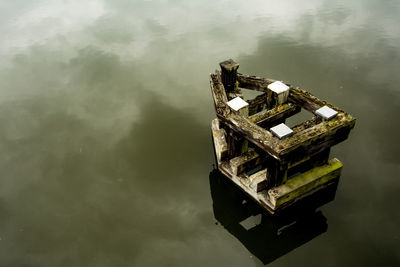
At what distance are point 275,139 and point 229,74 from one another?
2.12 meters

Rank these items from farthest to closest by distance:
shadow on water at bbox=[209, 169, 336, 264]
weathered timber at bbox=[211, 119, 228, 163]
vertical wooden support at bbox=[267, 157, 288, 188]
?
weathered timber at bbox=[211, 119, 228, 163] < shadow on water at bbox=[209, 169, 336, 264] < vertical wooden support at bbox=[267, 157, 288, 188]

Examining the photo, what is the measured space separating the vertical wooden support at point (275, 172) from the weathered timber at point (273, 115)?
97 cm

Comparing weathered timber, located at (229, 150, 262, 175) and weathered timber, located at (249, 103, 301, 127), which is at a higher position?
weathered timber, located at (249, 103, 301, 127)

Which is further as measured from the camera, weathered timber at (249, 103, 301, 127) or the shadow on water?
the shadow on water

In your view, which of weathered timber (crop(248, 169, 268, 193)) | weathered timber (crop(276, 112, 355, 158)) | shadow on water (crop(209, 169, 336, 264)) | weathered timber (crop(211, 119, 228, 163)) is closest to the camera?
weathered timber (crop(276, 112, 355, 158))

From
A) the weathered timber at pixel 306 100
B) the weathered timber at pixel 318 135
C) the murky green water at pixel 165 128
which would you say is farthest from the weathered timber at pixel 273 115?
the murky green water at pixel 165 128

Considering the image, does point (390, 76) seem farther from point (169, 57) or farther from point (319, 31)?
point (169, 57)

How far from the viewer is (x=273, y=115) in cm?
650

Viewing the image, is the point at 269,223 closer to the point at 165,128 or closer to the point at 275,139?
the point at 275,139

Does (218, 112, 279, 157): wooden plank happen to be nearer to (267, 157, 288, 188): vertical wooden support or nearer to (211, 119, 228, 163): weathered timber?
(267, 157, 288, 188): vertical wooden support

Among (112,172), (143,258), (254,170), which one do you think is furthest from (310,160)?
(112,172)

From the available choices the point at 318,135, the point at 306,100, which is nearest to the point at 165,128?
the point at 306,100

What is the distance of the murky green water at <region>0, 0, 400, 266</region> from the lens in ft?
22.1

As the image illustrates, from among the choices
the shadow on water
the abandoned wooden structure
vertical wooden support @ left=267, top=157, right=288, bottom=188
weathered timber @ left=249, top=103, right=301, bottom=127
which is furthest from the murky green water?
weathered timber @ left=249, top=103, right=301, bottom=127
